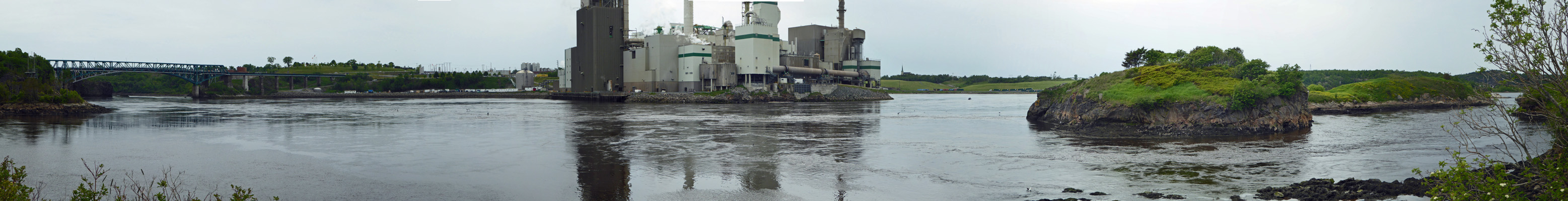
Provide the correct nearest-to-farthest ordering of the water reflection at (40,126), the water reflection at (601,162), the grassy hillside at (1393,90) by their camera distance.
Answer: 1. the water reflection at (601,162)
2. the water reflection at (40,126)
3. the grassy hillside at (1393,90)

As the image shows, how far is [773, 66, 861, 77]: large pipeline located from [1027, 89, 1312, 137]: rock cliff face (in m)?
72.4

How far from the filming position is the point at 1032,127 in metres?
40.8

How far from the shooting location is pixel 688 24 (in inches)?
4774

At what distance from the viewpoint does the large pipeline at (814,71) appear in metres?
112

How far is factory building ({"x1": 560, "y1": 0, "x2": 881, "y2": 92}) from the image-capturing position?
106 metres

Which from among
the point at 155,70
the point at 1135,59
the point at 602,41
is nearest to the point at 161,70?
the point at 155,70

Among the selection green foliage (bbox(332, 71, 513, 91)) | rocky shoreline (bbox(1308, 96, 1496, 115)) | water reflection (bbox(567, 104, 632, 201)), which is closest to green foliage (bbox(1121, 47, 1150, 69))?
rocky shoreline (bbox(1308, 96, 1496, 115))

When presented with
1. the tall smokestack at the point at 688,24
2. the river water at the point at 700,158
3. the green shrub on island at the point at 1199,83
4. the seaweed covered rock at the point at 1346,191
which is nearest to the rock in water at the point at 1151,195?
the river water at the point at 700,158

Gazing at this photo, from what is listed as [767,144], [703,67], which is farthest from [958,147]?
[703,67]

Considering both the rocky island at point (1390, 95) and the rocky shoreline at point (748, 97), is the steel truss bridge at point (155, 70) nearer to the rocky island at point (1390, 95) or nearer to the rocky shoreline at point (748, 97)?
the rocky shoreline at point (748, 97)

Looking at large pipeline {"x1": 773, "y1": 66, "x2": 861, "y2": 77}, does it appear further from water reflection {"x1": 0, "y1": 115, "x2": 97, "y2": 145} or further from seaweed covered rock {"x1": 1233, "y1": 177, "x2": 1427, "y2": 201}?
seaweed covered rock {"x1": 1233, "y1": 177, "x2": 1427, "y2": 201}

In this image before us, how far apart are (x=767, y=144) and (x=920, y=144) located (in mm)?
5128

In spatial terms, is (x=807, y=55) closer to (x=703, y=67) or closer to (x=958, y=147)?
(x=703, y=67)

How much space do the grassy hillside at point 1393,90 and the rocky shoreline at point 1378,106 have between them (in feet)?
1.58
